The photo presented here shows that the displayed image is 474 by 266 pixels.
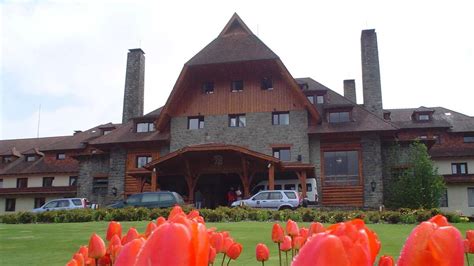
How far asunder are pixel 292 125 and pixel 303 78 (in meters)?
9.27

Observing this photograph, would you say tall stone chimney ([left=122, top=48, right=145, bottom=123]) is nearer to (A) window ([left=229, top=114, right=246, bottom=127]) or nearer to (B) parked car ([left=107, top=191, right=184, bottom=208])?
(A) window ([left=229, top=114, right=246, bottom=127])

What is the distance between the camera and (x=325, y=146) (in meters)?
30.8

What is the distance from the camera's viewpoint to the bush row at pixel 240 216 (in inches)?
714

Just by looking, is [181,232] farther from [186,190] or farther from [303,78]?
[303,78]

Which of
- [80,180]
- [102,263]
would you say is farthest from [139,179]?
[102,263]

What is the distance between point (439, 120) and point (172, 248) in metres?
42.5

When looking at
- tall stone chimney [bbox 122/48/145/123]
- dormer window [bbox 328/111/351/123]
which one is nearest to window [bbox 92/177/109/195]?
tall stone chimney [bbox 122/48/145/123]

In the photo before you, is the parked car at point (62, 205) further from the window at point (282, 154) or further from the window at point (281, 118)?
the window at point (281, 118)

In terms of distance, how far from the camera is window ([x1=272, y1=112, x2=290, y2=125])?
3155 centimetres

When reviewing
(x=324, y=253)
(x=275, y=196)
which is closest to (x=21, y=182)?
(x=275, y=196)

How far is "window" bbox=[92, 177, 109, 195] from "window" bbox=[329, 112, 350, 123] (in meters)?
16.5

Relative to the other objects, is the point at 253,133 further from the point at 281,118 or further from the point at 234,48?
the point at 234,48

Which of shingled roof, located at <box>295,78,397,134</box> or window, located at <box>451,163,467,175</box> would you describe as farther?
window, located at <box>451,163,467,175</box>

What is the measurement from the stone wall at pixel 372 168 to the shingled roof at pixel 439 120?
9546mm
